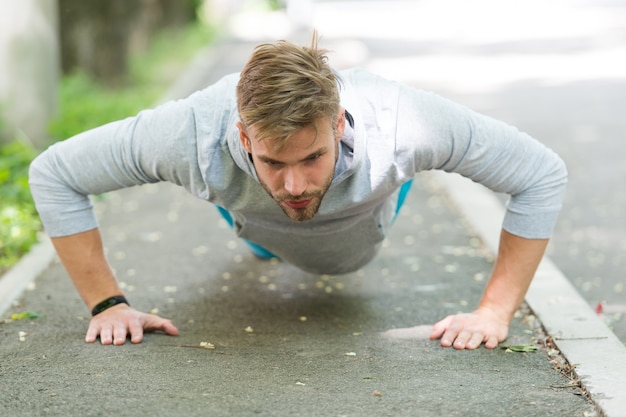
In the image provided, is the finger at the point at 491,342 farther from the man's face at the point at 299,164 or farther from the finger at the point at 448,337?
the man's face at the point at 299,164

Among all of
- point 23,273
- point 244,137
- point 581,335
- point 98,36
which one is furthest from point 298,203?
point 98,36

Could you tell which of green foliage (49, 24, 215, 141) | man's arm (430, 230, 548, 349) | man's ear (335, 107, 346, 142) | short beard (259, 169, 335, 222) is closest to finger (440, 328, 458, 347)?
man's arm (430, 230, 548, 349)

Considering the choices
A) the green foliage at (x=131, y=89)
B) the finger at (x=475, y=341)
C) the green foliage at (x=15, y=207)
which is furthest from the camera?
the green foliage at (x=131, y=89)

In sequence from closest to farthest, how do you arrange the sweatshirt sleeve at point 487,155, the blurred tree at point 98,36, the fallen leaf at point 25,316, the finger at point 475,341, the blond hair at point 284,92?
the blond hair at point 284,92 → the sweatshirt sleeve at point 487,155 → the finger at point 475,341 → the fallen leaf at point 25,316 → the blurred tree at point 98,36

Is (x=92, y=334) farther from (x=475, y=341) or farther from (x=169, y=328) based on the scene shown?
(x=475, y=341)

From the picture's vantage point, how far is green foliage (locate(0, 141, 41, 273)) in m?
5.80

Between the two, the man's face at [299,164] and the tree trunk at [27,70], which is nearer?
the man's face at [299,164]

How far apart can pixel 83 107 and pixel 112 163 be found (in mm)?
7168

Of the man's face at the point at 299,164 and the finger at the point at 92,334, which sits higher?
the man's face at the point at 299,164

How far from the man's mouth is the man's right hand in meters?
0.95

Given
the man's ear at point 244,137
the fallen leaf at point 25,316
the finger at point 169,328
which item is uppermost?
the man's ear at point 244,137

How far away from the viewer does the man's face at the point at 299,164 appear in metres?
3.38

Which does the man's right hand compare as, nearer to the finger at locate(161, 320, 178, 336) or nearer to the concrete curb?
the finger at locate(161, 320, 178, 336)

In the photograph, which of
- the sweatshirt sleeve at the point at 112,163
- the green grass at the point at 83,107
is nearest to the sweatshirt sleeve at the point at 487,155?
the sweatshirt sleeve at the point at 112,163
